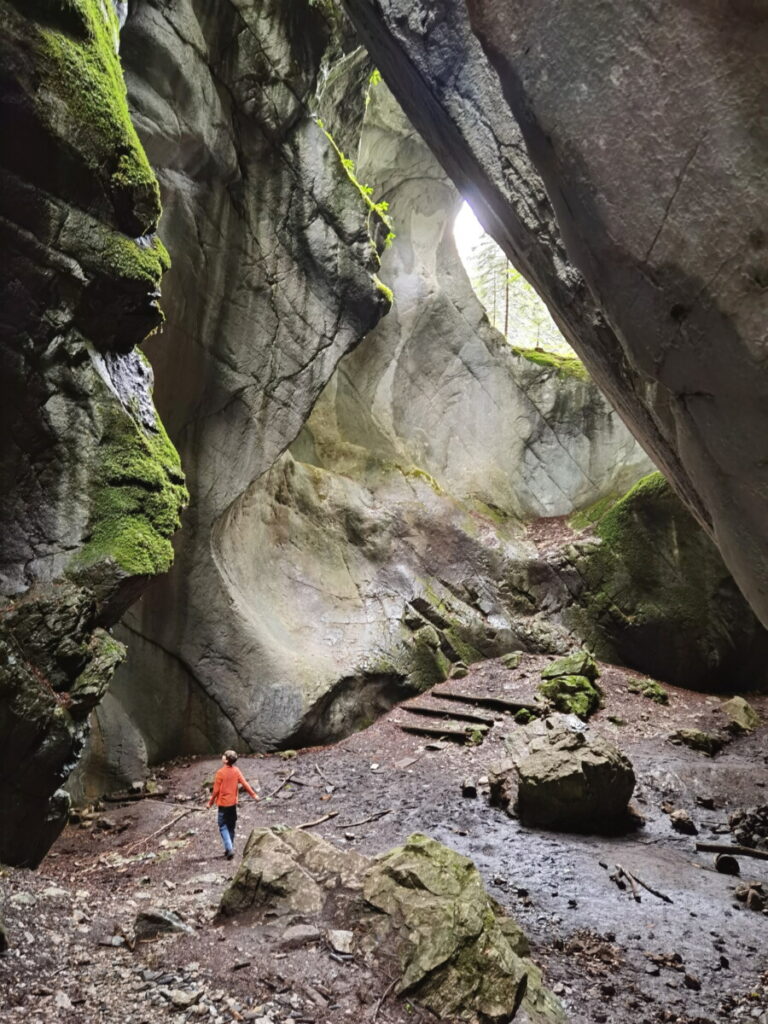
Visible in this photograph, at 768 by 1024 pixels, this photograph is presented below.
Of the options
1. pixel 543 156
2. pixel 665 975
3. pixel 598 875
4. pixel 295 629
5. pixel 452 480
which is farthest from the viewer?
pixel 452 480

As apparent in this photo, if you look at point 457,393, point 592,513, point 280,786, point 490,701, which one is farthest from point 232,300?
point 592,513

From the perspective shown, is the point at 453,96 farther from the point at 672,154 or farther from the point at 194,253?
the point at 194,253

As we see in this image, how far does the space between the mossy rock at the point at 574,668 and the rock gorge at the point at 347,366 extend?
2068 mm

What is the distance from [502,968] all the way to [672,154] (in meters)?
4.89

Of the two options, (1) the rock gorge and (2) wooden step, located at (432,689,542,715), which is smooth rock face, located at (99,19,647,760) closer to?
(1) the rock gorge

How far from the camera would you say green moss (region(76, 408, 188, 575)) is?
633cm

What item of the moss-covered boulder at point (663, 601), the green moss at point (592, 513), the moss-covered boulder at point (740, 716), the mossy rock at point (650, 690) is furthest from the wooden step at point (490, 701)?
the green moss at point (592, 513)

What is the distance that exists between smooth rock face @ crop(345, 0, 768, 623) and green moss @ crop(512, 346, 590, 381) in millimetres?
18040

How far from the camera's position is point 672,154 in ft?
9.30

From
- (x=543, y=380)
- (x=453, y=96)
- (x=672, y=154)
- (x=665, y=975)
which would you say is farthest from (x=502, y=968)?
(x=543, y=380)

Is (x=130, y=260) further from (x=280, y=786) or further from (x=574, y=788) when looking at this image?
(x=574, y=788)

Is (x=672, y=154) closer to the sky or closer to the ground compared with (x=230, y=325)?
closer to the ground

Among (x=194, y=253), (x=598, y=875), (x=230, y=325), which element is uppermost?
(x=194, y=253)

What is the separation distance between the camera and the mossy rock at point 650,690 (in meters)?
13.6
